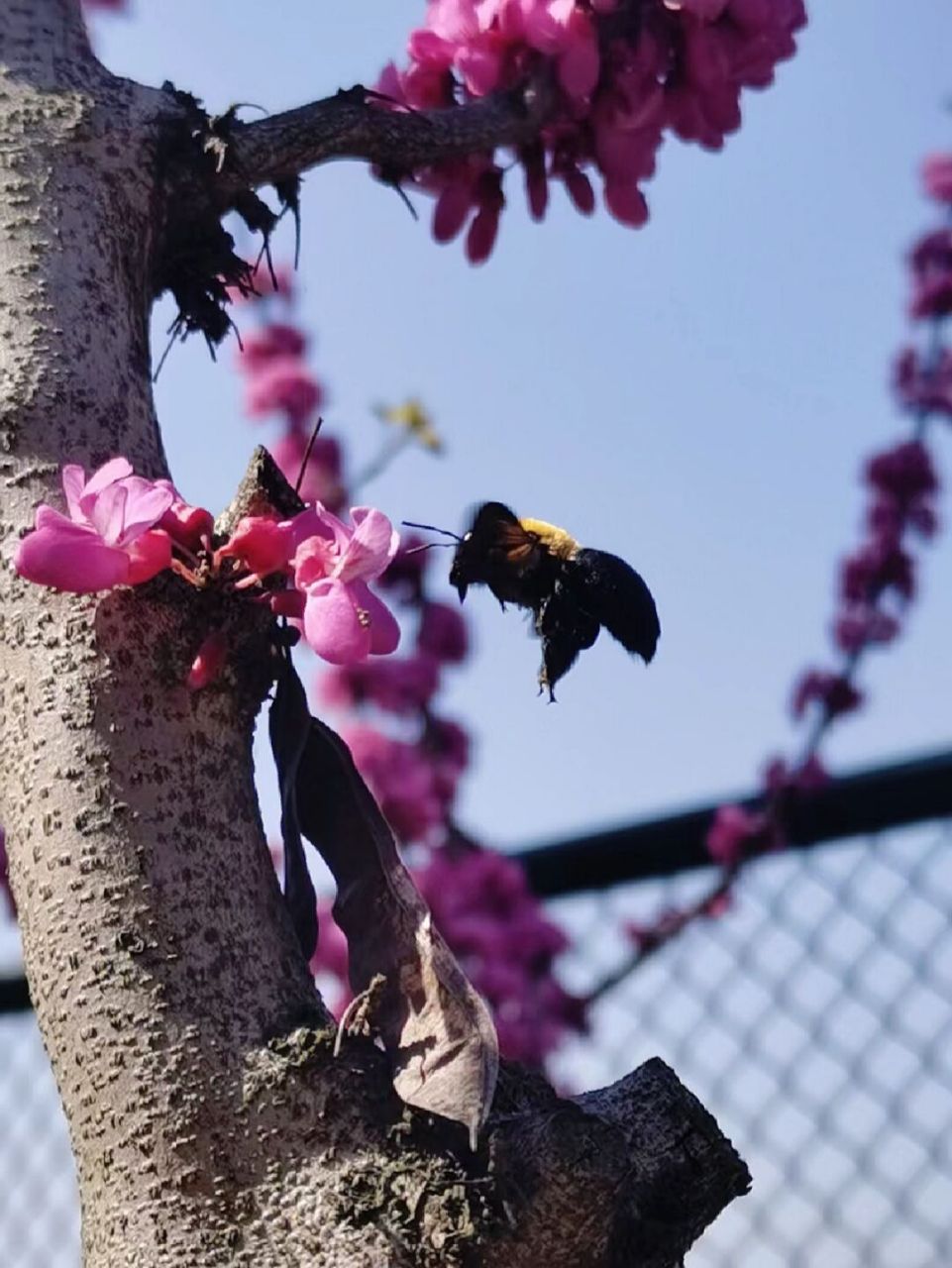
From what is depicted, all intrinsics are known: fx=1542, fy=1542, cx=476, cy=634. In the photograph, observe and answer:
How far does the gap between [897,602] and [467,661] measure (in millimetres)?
644

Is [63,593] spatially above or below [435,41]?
below

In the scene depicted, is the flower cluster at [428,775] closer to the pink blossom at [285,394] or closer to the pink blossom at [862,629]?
the pink blossom at [285,394]

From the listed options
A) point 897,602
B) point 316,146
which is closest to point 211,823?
point 316,146

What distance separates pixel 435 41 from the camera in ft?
3.29

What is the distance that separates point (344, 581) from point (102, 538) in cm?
10

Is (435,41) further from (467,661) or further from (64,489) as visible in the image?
(467,661)

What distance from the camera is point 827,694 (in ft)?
7.04

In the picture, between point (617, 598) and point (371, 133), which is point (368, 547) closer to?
point (617, 598)

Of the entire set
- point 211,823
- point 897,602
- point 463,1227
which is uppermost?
point 211,823

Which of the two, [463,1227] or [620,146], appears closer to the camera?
[463,1227]

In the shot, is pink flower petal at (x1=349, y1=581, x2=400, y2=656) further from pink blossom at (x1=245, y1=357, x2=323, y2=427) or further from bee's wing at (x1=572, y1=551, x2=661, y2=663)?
pink blossom at (x1=245, y1=357, x2=323, y2=427)

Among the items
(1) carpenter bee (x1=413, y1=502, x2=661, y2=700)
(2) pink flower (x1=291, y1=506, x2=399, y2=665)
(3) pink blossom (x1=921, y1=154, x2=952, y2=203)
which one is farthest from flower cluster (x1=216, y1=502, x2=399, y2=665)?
(3) pink blossom (x1=921, y1=154, x2=952, y2=203)

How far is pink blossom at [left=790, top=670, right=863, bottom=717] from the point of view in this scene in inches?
83.9

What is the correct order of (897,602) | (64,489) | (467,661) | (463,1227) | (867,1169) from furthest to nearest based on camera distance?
(897,602)
(467,661)
(867,1169)
(64,489)
(463,1227)
